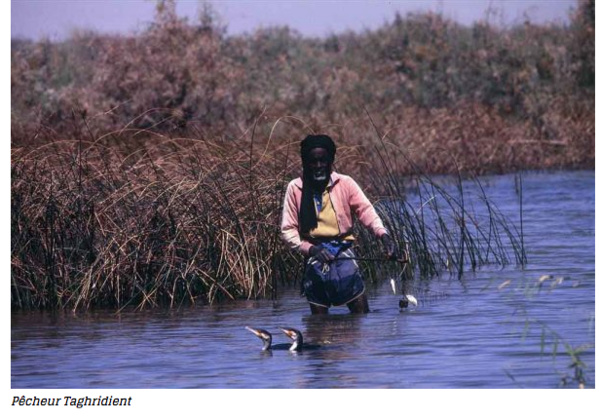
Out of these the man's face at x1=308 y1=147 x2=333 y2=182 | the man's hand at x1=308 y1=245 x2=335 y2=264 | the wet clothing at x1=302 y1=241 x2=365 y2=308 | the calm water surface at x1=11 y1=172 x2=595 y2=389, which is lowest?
Answer: the calm water surface at x1=11 y1=172 x2=595 y2=389

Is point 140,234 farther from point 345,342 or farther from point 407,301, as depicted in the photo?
point 345,342

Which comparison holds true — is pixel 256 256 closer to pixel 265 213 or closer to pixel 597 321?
pixel 265 213

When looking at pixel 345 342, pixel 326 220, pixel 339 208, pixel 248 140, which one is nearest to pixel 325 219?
pixel 326 220

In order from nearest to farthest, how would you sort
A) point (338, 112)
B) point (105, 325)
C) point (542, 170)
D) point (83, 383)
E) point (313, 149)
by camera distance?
1. point (83, 383)
2. point (313, 149)
3. point (105, 325)
4. point (542, 170)
5. point (338, 112)

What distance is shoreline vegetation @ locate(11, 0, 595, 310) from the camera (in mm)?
12328

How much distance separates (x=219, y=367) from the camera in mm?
9445

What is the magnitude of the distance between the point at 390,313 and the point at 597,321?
242 centimetres

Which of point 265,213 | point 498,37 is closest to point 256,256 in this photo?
point 265,213

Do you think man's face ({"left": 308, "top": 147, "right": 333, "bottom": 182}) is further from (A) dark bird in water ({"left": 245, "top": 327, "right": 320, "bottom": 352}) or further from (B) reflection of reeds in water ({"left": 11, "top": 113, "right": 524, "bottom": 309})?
(B) reflection of reeds in water ({"left": 11, "top": 113, "right": 524, "bottom": 309})

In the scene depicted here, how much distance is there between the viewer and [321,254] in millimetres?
10305

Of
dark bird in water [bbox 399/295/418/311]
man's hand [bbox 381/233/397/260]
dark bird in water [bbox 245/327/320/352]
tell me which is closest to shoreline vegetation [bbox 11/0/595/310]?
dark bird in water [bbox 399/295/418/311]

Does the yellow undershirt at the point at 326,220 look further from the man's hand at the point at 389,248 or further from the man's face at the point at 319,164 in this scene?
the man's hand at the point at 389,248

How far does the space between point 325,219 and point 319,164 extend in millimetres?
408

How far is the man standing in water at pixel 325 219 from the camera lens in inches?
409
